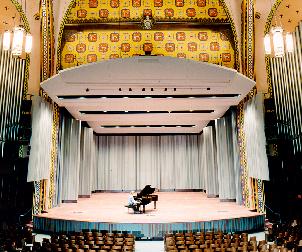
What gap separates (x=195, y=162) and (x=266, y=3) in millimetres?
11545

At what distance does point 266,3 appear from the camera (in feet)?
36.6

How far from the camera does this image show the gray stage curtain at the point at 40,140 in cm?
967

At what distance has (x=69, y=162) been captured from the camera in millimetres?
13703

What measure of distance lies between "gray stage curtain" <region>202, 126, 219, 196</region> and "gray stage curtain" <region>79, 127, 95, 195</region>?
7.06 metres

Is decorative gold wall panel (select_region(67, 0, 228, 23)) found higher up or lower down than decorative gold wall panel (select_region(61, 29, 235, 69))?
higher up

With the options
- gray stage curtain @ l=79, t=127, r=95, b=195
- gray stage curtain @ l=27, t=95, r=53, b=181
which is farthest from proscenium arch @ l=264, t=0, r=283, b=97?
gray stage curtain @ l=79, t=127, r=95, b=195

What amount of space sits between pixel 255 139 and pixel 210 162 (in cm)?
628

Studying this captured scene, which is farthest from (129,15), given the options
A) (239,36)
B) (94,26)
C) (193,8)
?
(239,36)

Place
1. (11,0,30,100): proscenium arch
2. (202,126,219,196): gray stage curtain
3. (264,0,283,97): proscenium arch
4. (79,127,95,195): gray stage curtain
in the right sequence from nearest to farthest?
(11,0,30,100): proscenium arch, (264,0,283,97): proscenium arch, (202,126,219,196): gray stage curtain, (79,127,95,195): gray stage curtain

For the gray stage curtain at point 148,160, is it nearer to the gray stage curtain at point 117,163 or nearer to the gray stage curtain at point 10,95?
the gray stage curtain at point 117,163

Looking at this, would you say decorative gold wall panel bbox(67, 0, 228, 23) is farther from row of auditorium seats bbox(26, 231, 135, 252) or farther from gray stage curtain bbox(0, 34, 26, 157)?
row of auditorium seats bbox(26, 231, 135, 252)

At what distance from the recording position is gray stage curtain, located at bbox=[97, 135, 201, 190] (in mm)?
19531

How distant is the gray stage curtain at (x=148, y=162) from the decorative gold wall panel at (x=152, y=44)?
8.77 meters

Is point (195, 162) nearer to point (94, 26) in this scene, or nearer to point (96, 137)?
point (96, 137)
